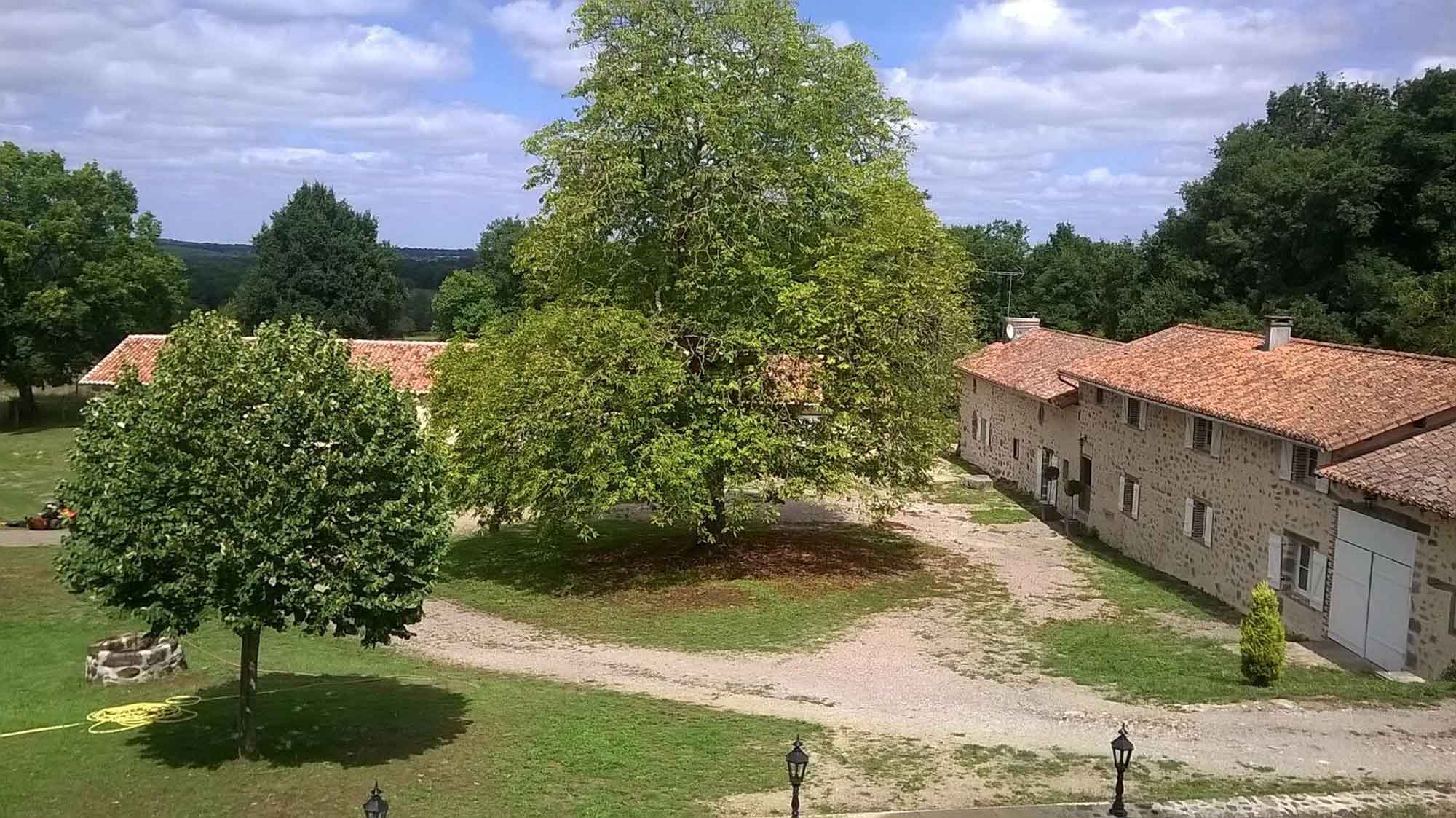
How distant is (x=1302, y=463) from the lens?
1994 centimetres

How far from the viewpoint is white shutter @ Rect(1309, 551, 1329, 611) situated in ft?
62.7

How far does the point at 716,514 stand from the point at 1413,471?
A: 13615 millimetres

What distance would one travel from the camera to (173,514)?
1122 centimetres

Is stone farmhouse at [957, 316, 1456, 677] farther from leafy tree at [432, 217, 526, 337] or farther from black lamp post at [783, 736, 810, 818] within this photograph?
leafy tree at [432, 217, 526, 337]

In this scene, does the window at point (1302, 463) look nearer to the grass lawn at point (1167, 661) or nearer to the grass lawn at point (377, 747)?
the grass lawn at point (1167, 661)

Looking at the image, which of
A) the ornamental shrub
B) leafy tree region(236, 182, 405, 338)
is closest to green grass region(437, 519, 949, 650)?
the ornamental shrub

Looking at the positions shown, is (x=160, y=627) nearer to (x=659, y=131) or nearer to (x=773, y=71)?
(x=659, y=131)

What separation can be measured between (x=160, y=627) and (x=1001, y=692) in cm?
1138

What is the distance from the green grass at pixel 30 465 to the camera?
108 feet

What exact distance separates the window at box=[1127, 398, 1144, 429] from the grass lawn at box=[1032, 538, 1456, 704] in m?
4.31

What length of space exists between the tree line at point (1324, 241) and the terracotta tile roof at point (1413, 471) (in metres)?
20.2

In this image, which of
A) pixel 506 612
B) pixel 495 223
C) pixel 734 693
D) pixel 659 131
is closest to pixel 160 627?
pixel 734 693

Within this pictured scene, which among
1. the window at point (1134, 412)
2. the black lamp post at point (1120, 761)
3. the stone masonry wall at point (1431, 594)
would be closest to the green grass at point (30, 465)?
the black lamp post at point (1120, 761)

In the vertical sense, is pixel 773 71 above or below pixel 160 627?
above
